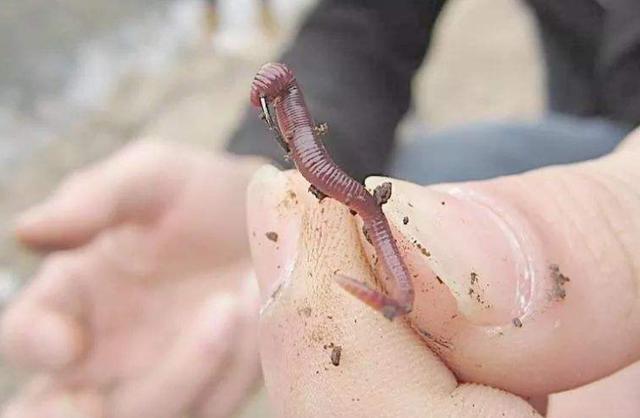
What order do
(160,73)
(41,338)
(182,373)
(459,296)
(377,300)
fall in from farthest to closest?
1. (160,73)
2. (182,373)
3. (41,338)
4. (459,296)
5. (377,300)

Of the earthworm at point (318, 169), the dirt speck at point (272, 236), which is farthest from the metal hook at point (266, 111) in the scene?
the dirt speck at point (272, 236)

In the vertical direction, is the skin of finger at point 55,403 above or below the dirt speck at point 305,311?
below

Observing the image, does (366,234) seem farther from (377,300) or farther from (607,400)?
(607,400)

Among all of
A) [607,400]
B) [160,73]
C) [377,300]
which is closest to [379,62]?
[607,400]

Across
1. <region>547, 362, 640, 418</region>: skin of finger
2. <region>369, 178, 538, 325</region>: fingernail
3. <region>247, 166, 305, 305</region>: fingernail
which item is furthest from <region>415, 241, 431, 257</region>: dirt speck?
<region>547, 362, 640, 418</region>: skin of finger

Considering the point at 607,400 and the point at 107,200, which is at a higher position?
the point at 607,400

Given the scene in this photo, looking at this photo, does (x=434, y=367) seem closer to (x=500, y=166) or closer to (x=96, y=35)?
(x=500, y=166)

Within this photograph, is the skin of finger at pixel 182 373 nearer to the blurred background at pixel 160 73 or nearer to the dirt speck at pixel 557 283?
the dirt speck at pixel 557 283
